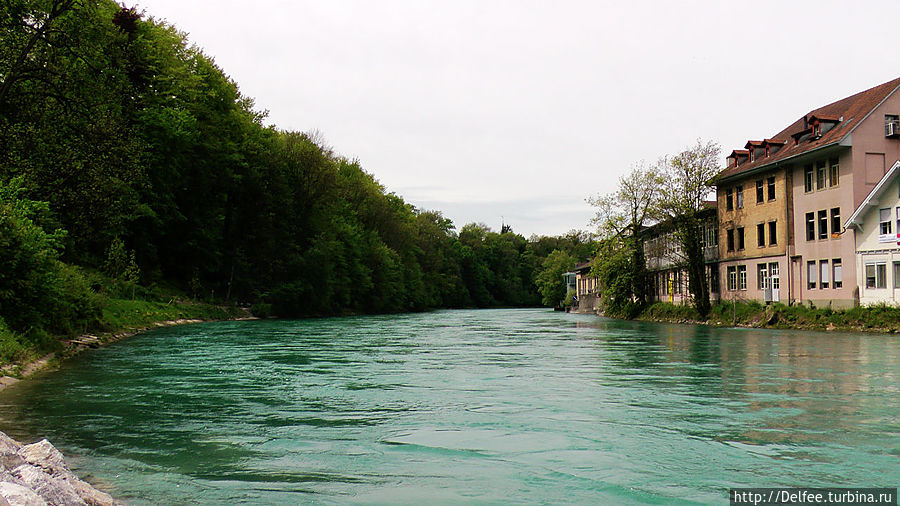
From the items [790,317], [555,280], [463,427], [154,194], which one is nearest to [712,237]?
[790,317]

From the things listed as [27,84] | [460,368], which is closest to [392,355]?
[460,368]

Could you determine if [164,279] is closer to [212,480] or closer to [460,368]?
[460,368]

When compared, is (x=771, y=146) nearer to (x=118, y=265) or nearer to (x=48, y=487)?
(x=118, y=265)

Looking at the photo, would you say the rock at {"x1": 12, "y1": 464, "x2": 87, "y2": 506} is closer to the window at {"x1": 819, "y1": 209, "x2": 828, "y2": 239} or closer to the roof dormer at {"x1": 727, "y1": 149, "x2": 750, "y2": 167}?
the window at {"x1": 819, "y1": 209, "x2": 828, "y2": 239}

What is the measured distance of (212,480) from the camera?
812cm

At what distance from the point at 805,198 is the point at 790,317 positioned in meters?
8.31

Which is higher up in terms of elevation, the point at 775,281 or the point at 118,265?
the point at 775,281

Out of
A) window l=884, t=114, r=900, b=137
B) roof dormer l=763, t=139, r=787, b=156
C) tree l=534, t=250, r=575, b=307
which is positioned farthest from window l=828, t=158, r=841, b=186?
tree l=534, t=250, r=575, b=307

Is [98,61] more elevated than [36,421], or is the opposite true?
[98,61]

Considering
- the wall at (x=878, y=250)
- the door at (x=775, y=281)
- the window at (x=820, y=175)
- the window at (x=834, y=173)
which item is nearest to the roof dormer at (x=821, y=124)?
the window at (x=820, y=175)

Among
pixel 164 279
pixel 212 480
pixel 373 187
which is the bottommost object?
pixel 212 480

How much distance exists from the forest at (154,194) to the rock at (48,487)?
562 inches

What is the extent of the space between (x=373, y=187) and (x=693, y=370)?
260 ft

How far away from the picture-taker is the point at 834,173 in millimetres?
42969
